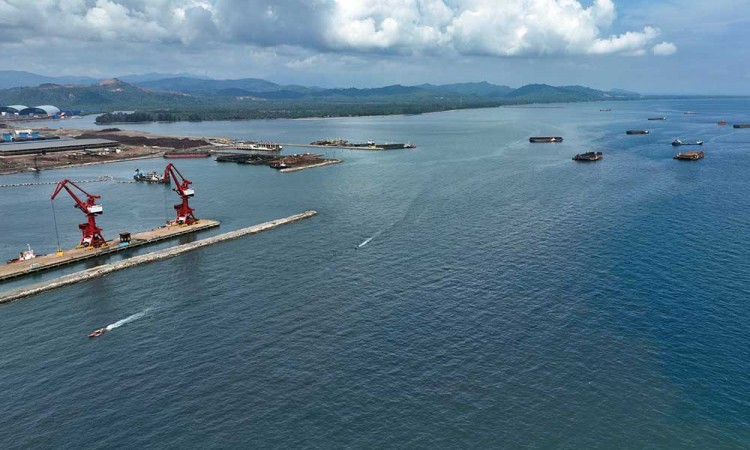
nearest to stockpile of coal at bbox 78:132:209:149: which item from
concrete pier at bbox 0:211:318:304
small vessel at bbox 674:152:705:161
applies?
concrete pier at bbox 0:211:318:304

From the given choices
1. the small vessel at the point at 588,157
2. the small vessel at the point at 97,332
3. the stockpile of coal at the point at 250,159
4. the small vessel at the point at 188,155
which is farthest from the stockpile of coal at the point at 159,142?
the small vessel at the point at 97,332

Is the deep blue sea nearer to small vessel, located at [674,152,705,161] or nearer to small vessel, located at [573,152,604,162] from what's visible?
small vessel, located at [573,152,604,162]

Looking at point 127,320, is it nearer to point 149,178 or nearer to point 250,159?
point 149,178

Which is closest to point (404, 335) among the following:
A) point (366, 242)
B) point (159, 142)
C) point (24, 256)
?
point (366, 242)

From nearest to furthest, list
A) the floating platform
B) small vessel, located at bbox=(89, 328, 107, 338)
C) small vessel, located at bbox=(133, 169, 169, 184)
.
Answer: small vessel, located at bbox=(89, 328, 107, 338)
the floating platform
small vessel, located at bbox=(133, 169, 169, 184)

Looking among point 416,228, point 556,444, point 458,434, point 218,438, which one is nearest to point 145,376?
point 218,438

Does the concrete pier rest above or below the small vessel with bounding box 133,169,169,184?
below
